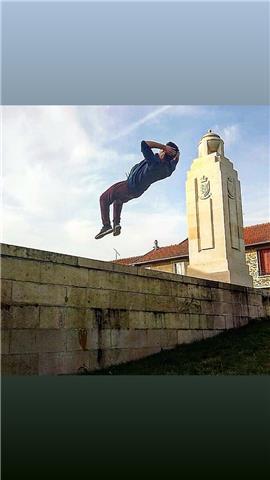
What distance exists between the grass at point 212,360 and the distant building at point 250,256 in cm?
1604

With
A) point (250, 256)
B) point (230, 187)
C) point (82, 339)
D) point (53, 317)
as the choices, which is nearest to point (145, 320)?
point (82, 339)

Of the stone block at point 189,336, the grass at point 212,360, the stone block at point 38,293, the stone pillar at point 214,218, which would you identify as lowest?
the grass at point 212,360

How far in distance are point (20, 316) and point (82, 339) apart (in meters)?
1.18

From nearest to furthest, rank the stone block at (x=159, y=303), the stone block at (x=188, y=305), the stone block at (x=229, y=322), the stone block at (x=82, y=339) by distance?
the stone block at (x=82, y=339), the stone block at (x=159, y=303), the stone block at (x=188, y=305), the stone block at (x=229, y=322)

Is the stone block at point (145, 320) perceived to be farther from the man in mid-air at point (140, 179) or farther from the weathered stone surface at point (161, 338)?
the man in mid-air at point (140, 179)

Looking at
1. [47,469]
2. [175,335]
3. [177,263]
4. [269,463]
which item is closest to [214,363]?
[175,335]

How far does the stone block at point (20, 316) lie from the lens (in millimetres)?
6223

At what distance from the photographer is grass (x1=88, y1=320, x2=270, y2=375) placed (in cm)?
739

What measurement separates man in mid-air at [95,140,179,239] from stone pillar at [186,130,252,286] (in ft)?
12.4

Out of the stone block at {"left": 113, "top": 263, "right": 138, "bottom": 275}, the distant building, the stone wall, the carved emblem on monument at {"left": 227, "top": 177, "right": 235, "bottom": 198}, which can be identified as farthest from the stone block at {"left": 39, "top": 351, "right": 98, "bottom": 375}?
the distant building

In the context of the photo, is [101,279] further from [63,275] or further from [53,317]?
[53,317]

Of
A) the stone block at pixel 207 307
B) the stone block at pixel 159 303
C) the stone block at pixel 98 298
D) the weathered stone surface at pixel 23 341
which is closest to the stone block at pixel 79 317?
the stone block at pixel 98 298

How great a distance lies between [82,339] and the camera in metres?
7.20

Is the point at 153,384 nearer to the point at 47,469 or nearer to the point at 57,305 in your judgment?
the point at 57,305
